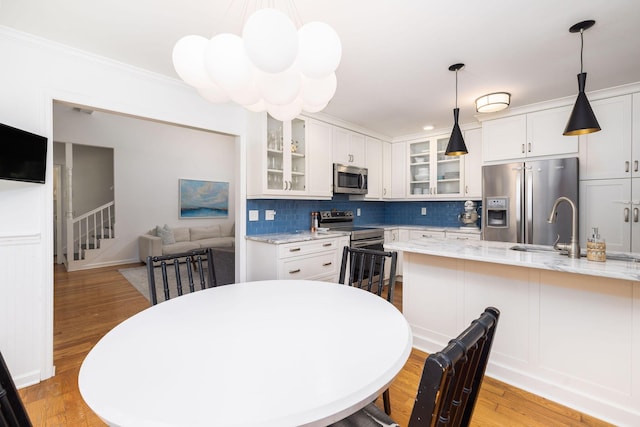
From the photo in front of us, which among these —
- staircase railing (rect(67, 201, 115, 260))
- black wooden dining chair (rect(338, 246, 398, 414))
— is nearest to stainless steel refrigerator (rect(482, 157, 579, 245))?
black wooden dining chair (rect(338, 246, 398, 414))

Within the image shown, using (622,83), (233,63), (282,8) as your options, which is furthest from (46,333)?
(622,83)

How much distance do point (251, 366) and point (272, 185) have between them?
2513 millimetres

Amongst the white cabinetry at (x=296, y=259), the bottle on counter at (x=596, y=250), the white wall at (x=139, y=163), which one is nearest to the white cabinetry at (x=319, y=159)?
the white cabinetry at (x=296, y=259)

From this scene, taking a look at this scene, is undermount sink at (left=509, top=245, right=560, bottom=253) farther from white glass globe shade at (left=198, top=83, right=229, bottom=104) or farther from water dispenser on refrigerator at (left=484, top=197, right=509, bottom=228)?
white glass globe shade at (left=198, top=83, right=229, bottom=104)

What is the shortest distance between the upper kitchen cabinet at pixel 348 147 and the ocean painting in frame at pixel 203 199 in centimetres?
447

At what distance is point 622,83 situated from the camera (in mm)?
2795

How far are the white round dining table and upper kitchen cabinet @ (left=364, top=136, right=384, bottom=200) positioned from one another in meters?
3.36

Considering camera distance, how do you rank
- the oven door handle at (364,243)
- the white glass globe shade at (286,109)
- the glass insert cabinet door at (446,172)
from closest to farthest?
the white glass globe shade at (286,109)
the oven door handle at (364,243)
the glass insert cabinet door at (446,172)

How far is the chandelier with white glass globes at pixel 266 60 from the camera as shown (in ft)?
3.15

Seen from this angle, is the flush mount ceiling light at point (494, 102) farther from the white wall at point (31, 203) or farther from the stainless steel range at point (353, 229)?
the white wall at point (31, 203)

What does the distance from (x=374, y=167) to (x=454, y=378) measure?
166 inches

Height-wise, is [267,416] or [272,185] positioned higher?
[272,185]

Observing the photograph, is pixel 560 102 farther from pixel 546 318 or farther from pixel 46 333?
pixel 46 333

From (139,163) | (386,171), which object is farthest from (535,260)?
(139,163)
